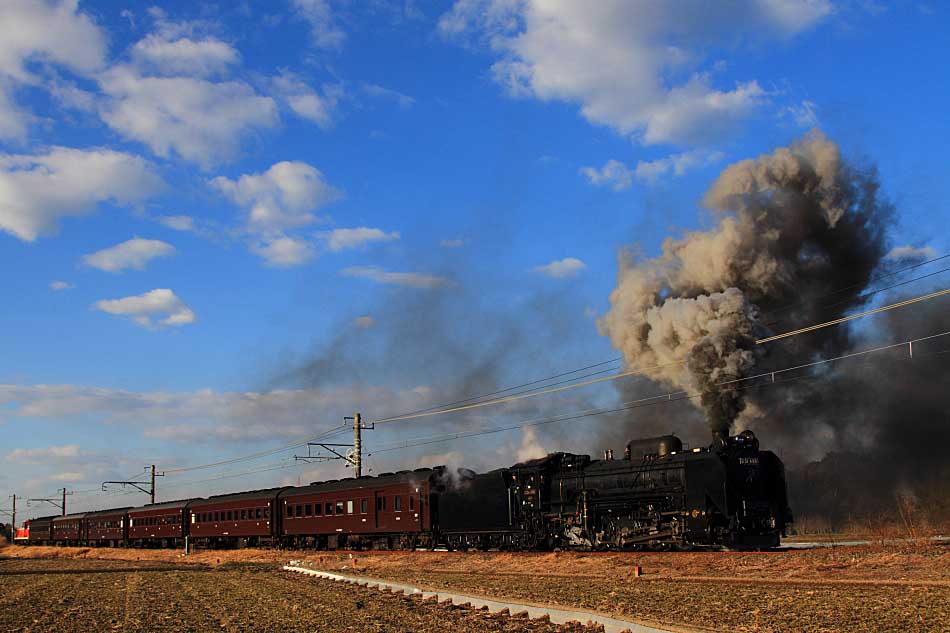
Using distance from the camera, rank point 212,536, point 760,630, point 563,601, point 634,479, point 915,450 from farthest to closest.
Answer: point 212,536, point 915,450, point 634,479, point 563,601, point 760,630

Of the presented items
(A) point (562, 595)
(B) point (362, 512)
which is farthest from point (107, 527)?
(A) point (562, 595)

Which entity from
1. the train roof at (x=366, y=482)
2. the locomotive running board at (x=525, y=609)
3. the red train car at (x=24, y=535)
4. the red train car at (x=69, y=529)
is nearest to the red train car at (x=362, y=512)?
the train roof at (x=366, y=482)

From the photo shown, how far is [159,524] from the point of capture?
61.2m

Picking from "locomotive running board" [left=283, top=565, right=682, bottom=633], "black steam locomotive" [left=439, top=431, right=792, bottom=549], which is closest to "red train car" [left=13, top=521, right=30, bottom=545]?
"black steam locomotive" [left=439, top=431, right=792, bottom=549]

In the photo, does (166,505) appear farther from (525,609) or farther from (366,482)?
(525,609)

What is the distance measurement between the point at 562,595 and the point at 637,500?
10987 mm

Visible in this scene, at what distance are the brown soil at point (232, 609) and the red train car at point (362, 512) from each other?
34.0 ft

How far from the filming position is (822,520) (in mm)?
47594

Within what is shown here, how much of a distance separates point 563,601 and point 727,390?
17.8 meters

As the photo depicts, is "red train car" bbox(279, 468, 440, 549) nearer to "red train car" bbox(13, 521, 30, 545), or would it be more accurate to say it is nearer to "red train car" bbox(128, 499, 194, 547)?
"red train car" bbox(128, 499, 194, 547)

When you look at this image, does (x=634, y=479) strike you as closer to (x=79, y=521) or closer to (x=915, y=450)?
(x=915, y=450)

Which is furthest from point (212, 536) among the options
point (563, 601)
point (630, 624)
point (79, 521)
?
point (630, 624)

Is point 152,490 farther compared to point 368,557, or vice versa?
point 152,490

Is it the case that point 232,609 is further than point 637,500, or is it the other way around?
point 637,500
